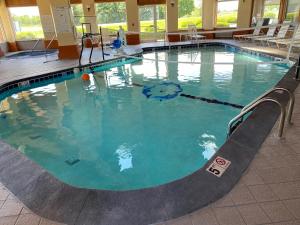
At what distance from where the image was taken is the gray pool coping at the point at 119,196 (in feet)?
5.91

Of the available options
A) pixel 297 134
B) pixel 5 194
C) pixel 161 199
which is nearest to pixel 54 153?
pixel 5 194

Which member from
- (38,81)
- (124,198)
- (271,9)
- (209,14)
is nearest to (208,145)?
(124,198)

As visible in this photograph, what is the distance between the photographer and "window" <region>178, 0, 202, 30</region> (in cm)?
1389

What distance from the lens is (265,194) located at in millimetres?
1923

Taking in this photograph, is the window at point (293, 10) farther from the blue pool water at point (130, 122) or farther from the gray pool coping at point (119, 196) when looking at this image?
the gray pool coping at point (119, 196)

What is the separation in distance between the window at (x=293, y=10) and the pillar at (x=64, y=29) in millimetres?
10105

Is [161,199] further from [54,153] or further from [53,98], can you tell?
[53,98]

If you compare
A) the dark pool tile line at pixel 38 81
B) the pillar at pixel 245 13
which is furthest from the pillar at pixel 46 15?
the pillar at pixel 245 13

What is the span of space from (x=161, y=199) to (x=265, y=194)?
0.84 m

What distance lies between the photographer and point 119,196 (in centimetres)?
199

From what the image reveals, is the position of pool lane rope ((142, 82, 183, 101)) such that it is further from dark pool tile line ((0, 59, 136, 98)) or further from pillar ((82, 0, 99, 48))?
pillar ((82, 0, 99, 48))

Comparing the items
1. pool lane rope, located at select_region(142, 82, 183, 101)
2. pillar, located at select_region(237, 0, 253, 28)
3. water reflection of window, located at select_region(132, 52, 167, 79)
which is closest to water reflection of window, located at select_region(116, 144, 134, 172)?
pool lane rope, located at select_region(142, 82, 183, 101)

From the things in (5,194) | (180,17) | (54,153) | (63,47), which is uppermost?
(180,17)

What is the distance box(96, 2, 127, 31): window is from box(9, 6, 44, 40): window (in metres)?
3.51
